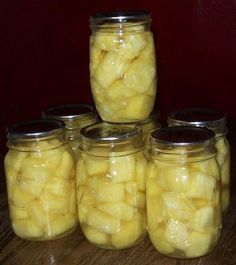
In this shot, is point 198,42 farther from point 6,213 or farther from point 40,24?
point 6,213

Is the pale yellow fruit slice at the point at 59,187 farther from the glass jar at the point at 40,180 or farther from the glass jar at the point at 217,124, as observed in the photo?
the glass jar at the point at 217,124

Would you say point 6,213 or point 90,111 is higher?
point 90,111

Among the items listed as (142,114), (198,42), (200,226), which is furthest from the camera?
(198,42)

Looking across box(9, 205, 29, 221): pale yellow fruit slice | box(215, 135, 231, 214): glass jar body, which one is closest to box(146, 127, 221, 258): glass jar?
box(215, 135, 231, 214): glass jar body

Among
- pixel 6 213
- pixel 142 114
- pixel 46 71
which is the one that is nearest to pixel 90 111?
pixel 142 114

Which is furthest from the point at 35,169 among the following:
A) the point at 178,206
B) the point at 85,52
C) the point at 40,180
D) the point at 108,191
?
the point at 85,52

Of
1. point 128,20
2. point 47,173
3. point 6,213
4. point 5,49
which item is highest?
point 128,20

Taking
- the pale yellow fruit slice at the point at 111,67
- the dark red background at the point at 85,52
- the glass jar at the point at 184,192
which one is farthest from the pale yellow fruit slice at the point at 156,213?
the dark red background at the point at 85,52
